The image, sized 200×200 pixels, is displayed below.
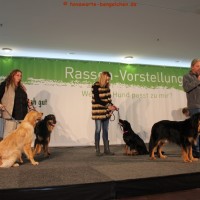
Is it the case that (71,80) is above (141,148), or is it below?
above

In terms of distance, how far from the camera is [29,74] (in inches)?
250

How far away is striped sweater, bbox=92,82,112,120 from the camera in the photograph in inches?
179

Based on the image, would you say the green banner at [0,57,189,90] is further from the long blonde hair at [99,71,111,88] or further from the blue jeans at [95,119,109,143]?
the blue jeans at [95,119,109,143]

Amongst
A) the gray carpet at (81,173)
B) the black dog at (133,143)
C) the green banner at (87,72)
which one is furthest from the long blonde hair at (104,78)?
the green banner at (87,72)

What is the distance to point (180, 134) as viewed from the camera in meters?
3.86

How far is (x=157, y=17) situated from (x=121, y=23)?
2.11ft

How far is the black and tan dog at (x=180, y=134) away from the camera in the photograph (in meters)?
3.75

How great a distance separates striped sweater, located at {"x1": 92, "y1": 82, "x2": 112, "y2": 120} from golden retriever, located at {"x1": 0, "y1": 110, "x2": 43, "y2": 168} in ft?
3.79

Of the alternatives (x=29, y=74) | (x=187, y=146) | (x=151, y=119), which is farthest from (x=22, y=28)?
(x=151, y=119)

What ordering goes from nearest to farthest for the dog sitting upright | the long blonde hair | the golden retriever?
the golden retriever
the dog sitting upright
the long blonde hair

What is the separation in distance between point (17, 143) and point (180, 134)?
7.87 feet

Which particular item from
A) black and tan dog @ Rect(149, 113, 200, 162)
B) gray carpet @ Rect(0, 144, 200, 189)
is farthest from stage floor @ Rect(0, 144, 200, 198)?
black and tan dog @ Rect(149, 113, 200, 162)

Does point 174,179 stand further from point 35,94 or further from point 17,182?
point 35,94

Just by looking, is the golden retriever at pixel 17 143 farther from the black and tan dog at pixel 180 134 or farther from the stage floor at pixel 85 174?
the black and tan dog at pixel 180 134
